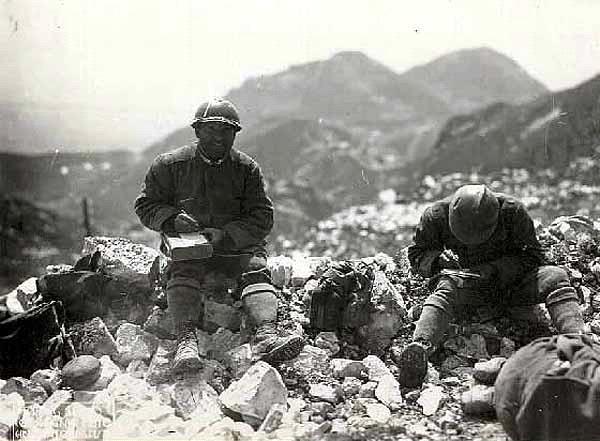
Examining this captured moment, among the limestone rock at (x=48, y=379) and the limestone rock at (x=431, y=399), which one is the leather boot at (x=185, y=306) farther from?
the limestone rock at (x=431, y=399)

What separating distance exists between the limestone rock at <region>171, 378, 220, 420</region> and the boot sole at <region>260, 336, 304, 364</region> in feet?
1.28

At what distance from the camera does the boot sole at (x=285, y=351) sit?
13.0ft

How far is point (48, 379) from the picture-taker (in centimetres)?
407

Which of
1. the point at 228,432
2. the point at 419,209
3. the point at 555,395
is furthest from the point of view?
the point at 419,209

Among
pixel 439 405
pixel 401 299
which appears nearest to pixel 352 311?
pixel 401 299

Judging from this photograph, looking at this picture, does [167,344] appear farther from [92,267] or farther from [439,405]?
[439,405]

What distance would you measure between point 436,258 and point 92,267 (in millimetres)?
2501

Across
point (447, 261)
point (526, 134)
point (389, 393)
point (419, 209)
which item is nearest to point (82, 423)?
point (389, 393)

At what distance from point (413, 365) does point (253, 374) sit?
0.93m

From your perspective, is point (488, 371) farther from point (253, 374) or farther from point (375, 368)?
point (253, 374)

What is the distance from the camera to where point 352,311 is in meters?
4.43

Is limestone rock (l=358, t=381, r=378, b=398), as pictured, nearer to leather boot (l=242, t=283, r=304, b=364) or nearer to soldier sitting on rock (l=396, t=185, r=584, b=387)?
soldier sitting on rock (l=396, t=185, r=584, b=387)

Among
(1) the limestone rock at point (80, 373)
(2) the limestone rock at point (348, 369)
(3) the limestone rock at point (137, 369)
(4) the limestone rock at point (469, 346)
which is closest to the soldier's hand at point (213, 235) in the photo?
(3) the limestone rock at point (137, 369)

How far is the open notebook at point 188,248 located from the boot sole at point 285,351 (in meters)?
0.79
